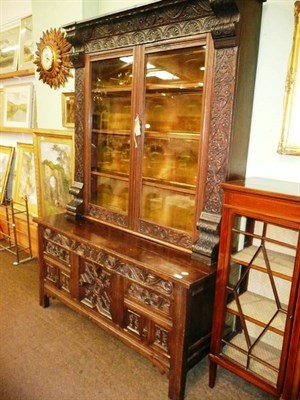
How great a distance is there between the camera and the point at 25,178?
3486 mm

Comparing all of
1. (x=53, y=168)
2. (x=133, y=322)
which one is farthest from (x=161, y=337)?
(x=53, y=168)

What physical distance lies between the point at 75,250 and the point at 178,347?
0.89 meters

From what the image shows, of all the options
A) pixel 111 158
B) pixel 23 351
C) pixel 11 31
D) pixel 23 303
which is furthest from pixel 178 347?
pixel 11 31

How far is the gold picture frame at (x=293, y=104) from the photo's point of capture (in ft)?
4.91

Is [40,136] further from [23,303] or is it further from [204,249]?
[204,249]

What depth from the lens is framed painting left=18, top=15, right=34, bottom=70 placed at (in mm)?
3229

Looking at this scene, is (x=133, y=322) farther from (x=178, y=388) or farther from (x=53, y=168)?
(x=53, y=168)

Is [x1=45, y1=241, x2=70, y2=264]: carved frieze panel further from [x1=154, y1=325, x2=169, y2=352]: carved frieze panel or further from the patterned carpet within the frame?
[x1=154, y1=325, x2=169, y2=352]: carved frieze panel

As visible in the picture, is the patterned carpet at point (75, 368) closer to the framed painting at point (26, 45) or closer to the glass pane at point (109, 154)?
the glass pane at point (109, 154)

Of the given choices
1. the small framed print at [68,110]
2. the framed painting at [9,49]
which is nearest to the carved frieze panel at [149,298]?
the small framed print at [68,110]

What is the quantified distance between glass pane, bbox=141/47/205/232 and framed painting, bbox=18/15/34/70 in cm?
201

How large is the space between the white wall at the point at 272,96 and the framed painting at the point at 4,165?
2.95m

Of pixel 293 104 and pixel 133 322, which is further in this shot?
pixel 133 322

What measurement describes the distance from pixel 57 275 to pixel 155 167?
1075 millimetres
